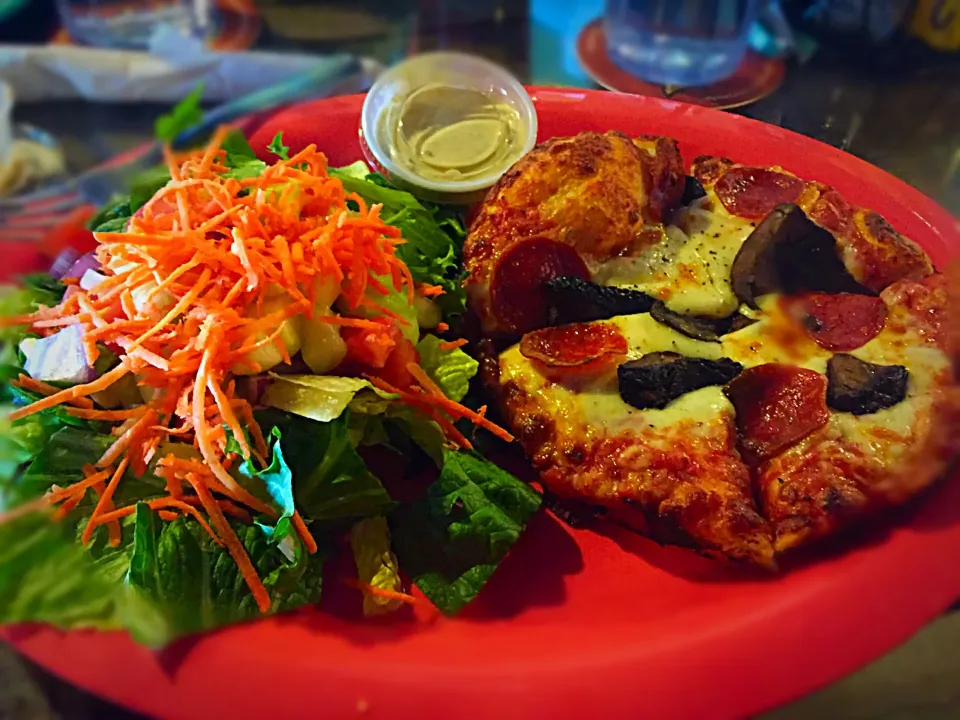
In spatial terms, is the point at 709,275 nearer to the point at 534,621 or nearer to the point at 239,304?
the point at 534,621

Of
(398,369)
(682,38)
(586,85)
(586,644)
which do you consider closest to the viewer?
(586,644)

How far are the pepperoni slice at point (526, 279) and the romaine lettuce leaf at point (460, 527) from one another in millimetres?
304

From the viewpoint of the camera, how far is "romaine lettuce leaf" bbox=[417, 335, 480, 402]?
1495 mm

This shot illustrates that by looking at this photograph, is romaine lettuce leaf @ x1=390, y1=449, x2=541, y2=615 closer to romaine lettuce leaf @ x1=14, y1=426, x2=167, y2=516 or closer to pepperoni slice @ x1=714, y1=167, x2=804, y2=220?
romaine lettuce leaf @ x1=14, y1=426, x2=167, y2=516

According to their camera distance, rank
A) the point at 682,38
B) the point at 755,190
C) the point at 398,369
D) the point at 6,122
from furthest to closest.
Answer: the point at 682,38 < the point at 755,190 < the point at 398,369 < the point at 6,122

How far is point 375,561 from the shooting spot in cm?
137

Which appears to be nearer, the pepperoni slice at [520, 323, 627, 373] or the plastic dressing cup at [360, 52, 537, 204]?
the pepperoni slice at [520, 323, 627, 373]

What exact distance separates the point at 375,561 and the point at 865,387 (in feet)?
2.93

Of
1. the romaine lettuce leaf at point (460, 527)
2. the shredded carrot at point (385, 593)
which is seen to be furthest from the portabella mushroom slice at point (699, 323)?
the shredded carrot at point (385, 593)

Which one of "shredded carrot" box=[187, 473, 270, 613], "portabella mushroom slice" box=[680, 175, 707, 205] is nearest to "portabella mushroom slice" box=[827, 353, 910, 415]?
"portabella mushroom slice" box=[680, 175, 707, 205]

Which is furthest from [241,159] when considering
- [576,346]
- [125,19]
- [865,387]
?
[865,387]

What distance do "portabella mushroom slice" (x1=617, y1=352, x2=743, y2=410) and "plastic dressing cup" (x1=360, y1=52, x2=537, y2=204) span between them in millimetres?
682

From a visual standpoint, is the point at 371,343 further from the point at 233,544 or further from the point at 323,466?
the point at 233,544

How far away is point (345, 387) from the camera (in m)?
1.34
